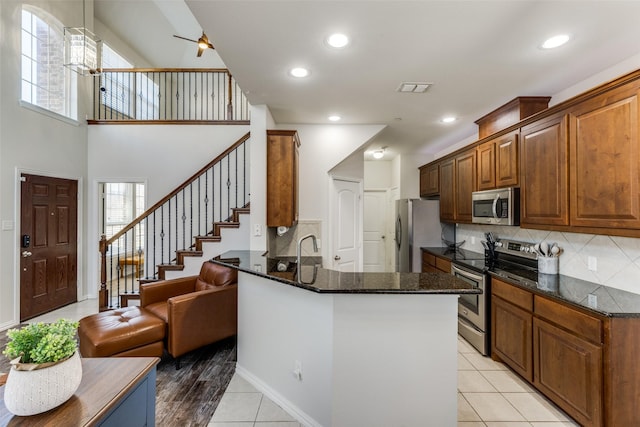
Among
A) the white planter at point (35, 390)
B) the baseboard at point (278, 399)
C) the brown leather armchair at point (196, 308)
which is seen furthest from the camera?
the brown leather armchair at point (196, 308)

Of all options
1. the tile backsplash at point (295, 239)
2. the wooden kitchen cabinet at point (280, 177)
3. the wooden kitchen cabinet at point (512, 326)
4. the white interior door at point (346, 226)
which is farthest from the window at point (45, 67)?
the wooden kitchen cabinet at point (512, 326)

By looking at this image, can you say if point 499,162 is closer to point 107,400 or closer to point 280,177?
point 280,177

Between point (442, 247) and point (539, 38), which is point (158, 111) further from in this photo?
point (539, 38)

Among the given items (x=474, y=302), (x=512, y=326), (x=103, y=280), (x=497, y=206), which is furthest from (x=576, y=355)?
(x=103, y=280)

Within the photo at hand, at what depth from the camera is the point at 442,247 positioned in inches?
191

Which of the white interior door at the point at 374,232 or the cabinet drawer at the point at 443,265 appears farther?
the white interior door at the point at 374,232

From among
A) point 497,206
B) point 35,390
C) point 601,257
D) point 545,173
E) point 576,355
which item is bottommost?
point 576,355

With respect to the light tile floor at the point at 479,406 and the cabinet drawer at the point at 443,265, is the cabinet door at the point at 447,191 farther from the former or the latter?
the light tile floor at the point at 479,406

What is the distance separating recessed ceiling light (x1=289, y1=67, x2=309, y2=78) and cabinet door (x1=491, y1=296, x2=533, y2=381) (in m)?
2.73

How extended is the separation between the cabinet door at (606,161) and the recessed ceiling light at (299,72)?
6.99 feet

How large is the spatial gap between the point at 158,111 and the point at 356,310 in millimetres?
7391

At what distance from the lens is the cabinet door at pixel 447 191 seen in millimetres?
4293

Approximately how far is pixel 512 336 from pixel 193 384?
283 centimetres

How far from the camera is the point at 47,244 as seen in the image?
14.3ft
